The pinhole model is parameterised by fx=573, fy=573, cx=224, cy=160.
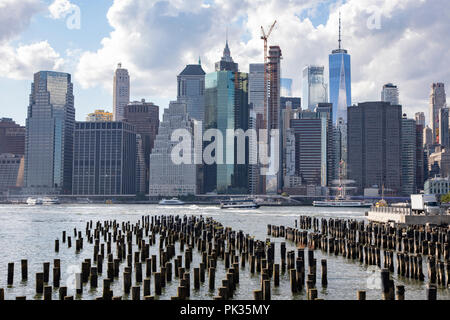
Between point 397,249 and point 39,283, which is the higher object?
point 39,283

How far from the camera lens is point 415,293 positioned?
37094 millimetres

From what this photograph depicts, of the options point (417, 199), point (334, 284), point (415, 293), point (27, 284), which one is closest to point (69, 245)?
point (27, 284)

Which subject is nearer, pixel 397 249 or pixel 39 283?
pixel 39 283

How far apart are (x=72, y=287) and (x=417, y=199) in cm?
6659

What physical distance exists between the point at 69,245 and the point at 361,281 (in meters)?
37.3

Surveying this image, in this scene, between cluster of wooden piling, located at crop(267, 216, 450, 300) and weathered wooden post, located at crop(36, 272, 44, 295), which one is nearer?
weathered wooden post, located at crop(36, 272, 44, 295)

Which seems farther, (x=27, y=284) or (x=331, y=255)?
(x=331, y=255)

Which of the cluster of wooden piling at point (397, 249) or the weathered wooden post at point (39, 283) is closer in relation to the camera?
the weathered wooden post at point (39, 283)
